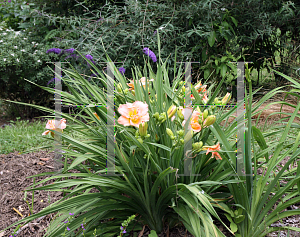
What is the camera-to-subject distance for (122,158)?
1.12 m

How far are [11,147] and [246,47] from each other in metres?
3.52

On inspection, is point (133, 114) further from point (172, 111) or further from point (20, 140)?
point (20, 140)

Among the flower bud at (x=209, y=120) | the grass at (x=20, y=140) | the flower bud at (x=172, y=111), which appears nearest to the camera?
the flower bud at (x=209, y=120)

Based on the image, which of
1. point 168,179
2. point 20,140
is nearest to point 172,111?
point 168,179

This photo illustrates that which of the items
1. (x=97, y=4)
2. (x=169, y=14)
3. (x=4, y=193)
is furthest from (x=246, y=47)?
(x=4, y=193)

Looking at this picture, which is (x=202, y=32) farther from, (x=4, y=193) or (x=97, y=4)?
(x=4, y=193)

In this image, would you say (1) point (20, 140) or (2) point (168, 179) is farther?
(1) point (20, 140)

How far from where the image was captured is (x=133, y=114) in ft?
3.45

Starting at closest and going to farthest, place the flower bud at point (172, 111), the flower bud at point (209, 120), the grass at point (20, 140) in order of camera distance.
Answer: the flower bud at point (209, 120) → the flower bud at point (172, 111) → the grass at point (20, 140)

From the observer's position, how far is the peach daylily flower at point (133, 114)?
3.39ft
